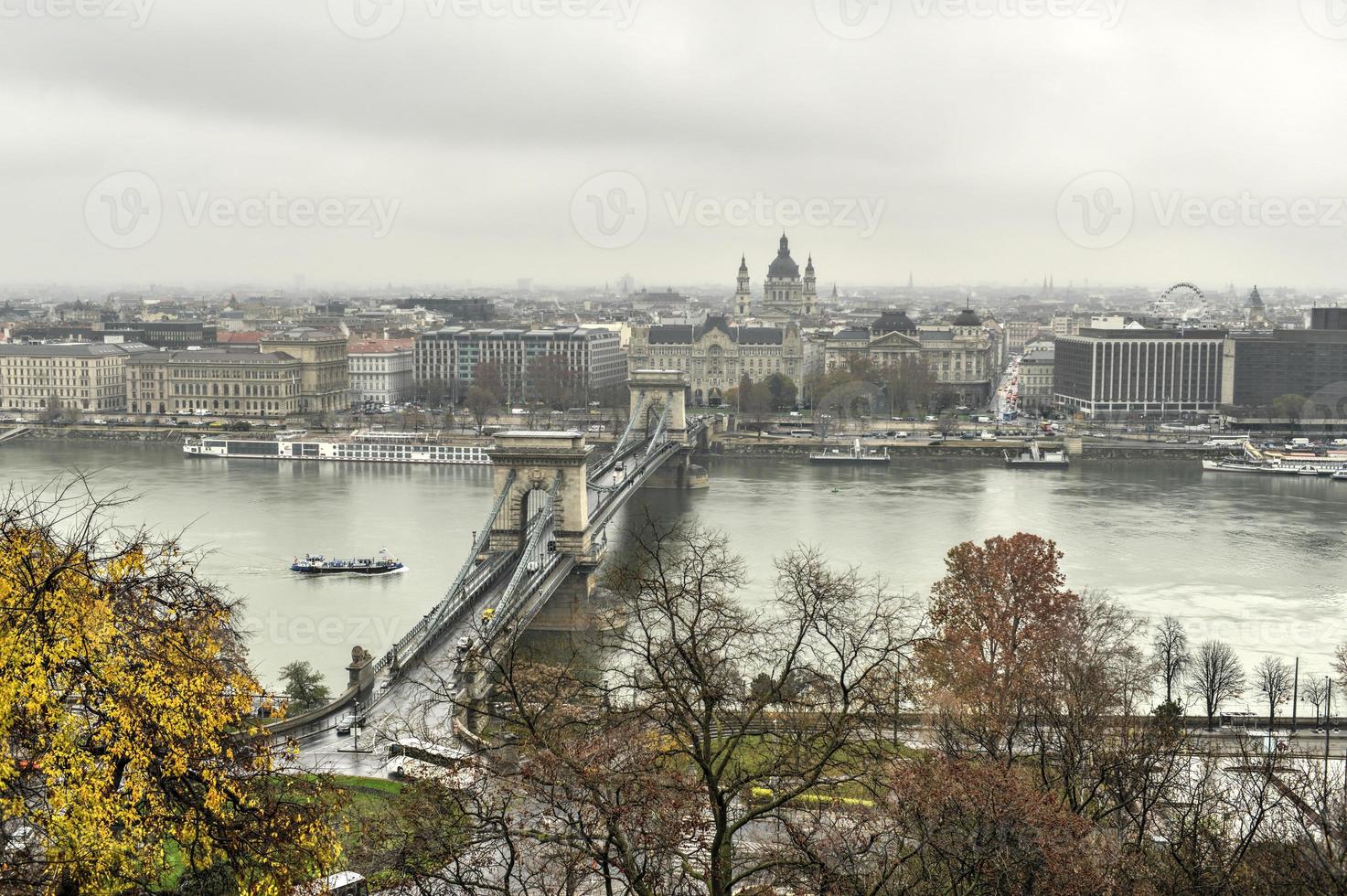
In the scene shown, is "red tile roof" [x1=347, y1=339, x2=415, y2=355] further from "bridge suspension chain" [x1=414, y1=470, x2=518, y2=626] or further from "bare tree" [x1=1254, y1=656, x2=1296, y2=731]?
"bare tree" [x1=1254, y1=656, x2=1296, y2=731]

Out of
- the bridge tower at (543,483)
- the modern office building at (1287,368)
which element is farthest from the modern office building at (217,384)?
the modern office building at (1287,368)

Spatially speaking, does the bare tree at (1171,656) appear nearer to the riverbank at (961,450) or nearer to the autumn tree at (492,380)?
the riverbank at (961,450)

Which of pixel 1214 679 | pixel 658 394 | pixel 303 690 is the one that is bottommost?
pixel 303 690

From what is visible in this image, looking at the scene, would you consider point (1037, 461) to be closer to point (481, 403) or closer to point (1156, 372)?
point (1156, 372)

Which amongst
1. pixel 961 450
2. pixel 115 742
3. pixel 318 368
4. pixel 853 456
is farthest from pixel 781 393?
pixel 115 742

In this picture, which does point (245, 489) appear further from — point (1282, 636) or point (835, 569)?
point (1282, 636)
